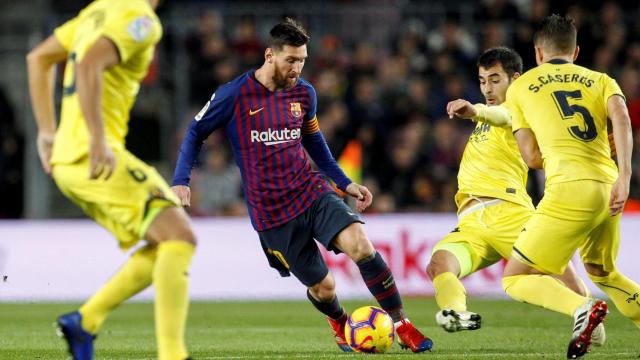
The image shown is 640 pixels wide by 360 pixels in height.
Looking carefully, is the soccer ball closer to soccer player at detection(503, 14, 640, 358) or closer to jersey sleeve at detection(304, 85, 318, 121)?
soccer player at detection(503, 14, 640, 358)

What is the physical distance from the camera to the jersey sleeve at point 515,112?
6914 millimetres

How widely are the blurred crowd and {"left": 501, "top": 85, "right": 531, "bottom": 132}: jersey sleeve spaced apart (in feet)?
23.7

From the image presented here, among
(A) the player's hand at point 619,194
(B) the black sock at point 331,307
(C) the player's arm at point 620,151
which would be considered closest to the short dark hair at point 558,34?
(C) the player's arm at point 620,151

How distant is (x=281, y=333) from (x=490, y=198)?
91.9 inches

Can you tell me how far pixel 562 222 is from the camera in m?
6.62

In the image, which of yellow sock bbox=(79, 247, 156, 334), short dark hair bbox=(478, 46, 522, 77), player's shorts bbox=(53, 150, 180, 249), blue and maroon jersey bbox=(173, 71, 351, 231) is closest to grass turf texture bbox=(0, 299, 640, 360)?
blue and maroon jersey bbox=(173, 71, 351, 231)

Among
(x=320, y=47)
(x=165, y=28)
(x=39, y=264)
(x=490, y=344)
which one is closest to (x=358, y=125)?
(x=320, y=47)

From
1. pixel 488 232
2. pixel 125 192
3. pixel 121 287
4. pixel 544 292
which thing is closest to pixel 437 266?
pixel 488 232

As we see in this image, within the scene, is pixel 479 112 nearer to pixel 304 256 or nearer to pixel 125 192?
pixel 304 256

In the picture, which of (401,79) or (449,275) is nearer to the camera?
(449,275)

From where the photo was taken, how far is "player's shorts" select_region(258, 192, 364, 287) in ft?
24.4

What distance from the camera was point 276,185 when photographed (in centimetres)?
760

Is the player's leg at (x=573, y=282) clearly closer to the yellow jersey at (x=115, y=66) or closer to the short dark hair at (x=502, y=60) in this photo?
the short dark hair at (x=502, y=60)

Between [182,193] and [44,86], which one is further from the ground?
[44,86]
